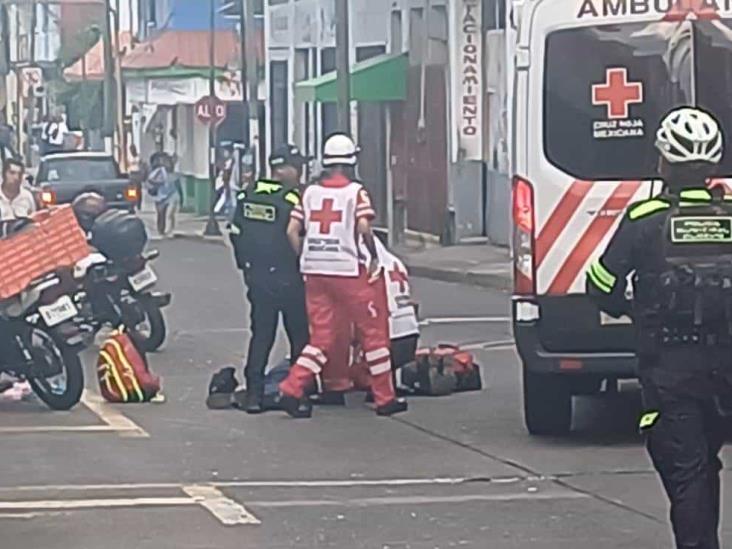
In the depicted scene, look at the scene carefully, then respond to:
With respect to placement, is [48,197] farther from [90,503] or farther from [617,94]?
[90,503]

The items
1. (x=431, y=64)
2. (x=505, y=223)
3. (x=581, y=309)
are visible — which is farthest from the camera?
(x=431, y=64)

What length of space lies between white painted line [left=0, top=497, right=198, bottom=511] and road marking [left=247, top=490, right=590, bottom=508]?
40 centimetres

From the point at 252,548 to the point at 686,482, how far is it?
2617mm

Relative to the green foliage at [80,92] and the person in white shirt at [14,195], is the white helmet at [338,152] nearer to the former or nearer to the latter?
the person in white shirt at [14,195]

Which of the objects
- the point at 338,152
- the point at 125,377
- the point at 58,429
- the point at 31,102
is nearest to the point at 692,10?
the point at 338,152

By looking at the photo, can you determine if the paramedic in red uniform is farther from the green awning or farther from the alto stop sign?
the alto stop sign

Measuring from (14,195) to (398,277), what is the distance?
18.8ft

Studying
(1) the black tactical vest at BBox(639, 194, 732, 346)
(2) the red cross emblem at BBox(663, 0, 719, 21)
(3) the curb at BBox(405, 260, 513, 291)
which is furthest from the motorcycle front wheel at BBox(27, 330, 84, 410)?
(3) the curb at BBox(405, 260, 513, 291)

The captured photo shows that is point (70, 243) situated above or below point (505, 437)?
above

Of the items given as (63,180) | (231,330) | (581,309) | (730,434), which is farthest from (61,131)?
(730,434)

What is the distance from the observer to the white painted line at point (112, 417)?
1330cm

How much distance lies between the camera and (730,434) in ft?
25.4

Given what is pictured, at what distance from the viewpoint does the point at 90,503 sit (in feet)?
34.4

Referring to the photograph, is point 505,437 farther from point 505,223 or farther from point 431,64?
point 431,64
